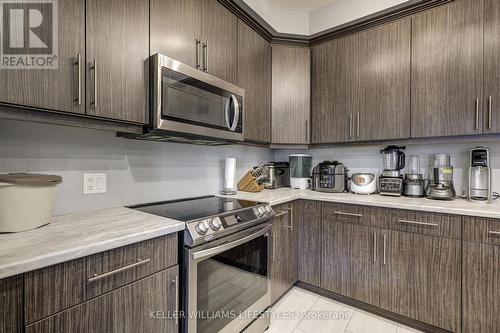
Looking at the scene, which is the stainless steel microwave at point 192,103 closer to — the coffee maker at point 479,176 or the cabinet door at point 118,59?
the cabinet door at point 118,59

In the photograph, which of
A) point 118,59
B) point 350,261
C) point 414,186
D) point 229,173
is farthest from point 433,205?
point 118,59

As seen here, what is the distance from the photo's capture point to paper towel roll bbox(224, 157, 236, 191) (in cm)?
211

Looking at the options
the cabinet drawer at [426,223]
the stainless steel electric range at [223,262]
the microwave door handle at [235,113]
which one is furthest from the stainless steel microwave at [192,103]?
the cabinet drawer at [426,223]

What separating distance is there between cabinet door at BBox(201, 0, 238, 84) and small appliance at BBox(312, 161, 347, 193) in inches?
48.5

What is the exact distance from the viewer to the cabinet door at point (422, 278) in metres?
1.53

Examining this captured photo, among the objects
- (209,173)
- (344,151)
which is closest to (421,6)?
(344,151)

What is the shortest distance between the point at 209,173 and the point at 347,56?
1.72 meters

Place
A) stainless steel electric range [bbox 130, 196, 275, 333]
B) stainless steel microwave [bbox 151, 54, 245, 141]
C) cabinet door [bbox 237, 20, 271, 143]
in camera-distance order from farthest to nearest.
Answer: cabinet door [bbox 237, 20, 271, 143] < stainless steel microwave [bbox 151, 54, 245, 141] < stainless steel electric range [bbox 130, 196, 275, 333]

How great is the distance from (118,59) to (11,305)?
105 cm

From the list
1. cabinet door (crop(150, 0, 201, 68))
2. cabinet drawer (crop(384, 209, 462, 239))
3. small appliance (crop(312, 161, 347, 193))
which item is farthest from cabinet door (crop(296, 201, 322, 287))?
cabinet door (crop(150, 0, 201, 68))

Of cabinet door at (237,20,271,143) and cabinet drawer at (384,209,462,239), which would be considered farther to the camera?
cabinet door at (237,20,271,143)

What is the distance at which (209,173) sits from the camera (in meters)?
2.10

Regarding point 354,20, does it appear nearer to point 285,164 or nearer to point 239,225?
point 285,164

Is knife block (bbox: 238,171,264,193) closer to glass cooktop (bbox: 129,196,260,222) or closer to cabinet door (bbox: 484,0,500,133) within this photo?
glass cooktop (bbox: 129,196,260,222)
